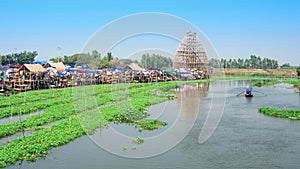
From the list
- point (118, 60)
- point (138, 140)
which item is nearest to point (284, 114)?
point (138, 140)

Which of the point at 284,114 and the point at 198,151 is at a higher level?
the point at 284,114

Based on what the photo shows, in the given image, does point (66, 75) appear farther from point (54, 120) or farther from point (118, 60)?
point (54, 120)

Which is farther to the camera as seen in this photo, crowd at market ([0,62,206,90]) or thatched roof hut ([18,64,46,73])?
thatched roof hut ([18,64,46,73])

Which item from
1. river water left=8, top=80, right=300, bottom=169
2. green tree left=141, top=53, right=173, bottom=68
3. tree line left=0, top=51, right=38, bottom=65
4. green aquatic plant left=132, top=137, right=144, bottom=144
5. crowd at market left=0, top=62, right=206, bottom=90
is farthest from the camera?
tree line left=0, top=51, right=38, bottom=65

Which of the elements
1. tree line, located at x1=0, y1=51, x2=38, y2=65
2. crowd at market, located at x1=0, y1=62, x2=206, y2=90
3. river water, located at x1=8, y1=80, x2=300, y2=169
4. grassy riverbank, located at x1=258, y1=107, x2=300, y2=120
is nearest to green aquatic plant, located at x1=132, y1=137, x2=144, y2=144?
river water, located at x1=8, y1=80, x2=300, y2=169

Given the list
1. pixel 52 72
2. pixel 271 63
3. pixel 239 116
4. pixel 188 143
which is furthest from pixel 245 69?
pixel 188 143

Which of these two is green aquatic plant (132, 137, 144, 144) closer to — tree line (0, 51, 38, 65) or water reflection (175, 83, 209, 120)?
water reflection (175, 83, 209, 120)

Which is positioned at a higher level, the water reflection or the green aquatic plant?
the water reflection

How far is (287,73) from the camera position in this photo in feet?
310

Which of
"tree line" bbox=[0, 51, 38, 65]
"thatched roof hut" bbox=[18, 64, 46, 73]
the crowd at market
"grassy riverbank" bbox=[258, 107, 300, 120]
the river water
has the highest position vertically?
"tree line" bbox=[0, 51, 38, 65]

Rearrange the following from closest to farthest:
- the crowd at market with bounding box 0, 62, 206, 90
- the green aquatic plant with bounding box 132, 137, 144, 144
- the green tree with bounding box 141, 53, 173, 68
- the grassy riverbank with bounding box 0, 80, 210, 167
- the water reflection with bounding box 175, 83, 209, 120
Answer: the grassy riverbank with bounding box 0, 80, 210, 167 → the green aquatic plant with bounding box 132, 137, 144, 144 → the green tree with bounding box 141, 53, 173, 68 → the water reflection with bounding box 175, 83, 209, 120 → the crowd at market with bounding box 0, 62, 206, 90

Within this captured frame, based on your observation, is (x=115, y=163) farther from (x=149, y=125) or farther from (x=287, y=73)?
(x=287, y=73)

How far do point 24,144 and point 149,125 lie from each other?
602cm

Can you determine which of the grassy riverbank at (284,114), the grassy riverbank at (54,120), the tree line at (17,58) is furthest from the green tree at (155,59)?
the tree line at (17,58)
